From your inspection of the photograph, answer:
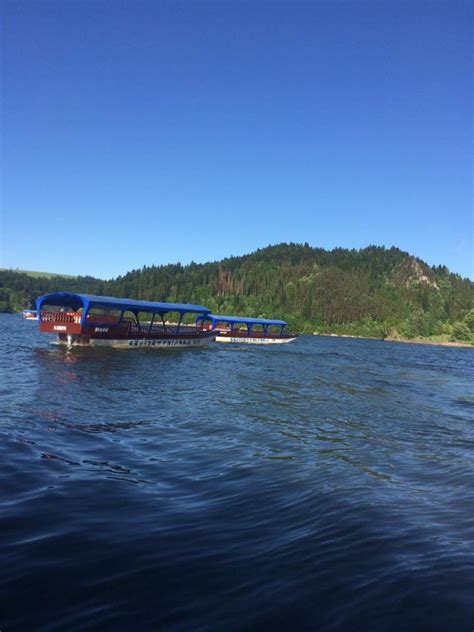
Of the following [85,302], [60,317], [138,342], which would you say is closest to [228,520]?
[85,302]

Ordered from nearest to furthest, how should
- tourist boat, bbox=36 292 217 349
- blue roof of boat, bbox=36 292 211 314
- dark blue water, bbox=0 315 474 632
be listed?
dark blue water, bbox=0 315 474 632 → blue roof of boat, bbox=36 292 211 314 → tourist boat, bbox=36 292 217 349

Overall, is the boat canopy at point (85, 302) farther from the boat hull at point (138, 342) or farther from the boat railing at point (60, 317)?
the boat hull at point (138, 342)

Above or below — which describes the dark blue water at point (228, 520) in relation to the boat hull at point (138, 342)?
below

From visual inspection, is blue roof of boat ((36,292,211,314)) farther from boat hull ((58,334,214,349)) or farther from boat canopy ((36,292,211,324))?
boat hull ((58,334,214,349))

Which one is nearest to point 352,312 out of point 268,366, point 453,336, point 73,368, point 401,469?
point 453,336

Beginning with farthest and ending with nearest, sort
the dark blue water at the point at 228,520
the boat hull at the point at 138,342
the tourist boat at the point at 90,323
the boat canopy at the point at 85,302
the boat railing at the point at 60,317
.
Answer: the boat hull at the point at 138,342 → the boat railing at the point at 60,317 → the tourist boat at the point at 90,323 → the boat canopy at the point at 85,302 → the dark blue water at the point at 228,520

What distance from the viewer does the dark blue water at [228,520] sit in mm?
4766

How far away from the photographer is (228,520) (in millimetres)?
7109

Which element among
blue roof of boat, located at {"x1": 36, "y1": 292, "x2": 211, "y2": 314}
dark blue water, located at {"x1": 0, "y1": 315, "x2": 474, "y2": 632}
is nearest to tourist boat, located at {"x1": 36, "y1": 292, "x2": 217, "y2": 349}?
blue roof of boat, located at {"x1": 36, "y1": 292, "x2": 211, "y2": 314}

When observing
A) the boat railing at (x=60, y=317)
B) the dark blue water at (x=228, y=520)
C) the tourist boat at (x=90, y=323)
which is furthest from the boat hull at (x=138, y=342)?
the dark blue water at (x=228, y=520)

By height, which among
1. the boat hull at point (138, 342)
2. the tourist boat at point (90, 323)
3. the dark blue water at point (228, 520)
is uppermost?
the tourist boat at point (90, 323)

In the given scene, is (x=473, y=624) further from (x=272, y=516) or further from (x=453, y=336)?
(x=453, y=336)

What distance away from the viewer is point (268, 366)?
126ft

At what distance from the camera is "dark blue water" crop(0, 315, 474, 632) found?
4.77 meters
